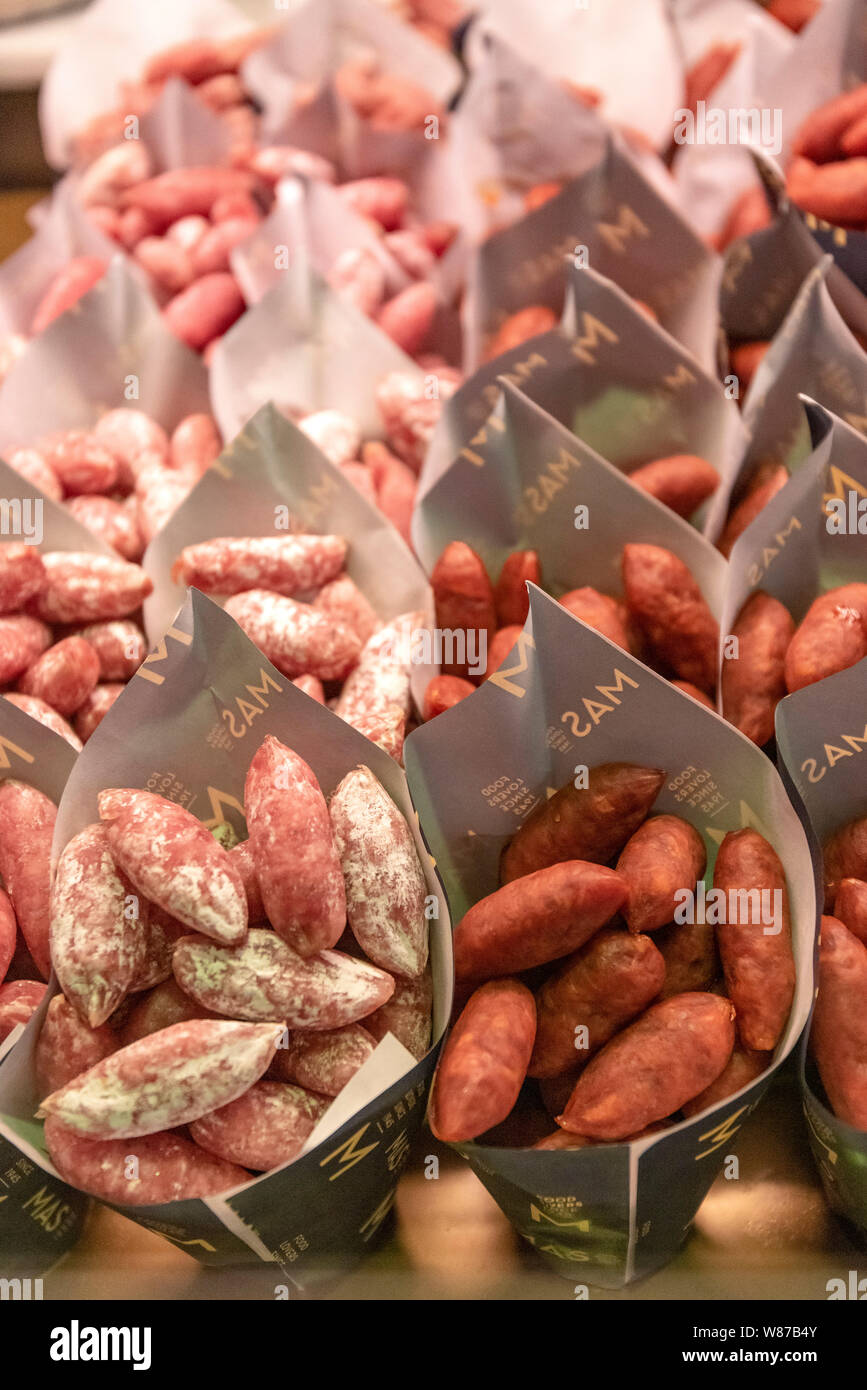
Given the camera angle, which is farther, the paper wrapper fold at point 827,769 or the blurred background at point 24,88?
the blurred background at point 24,88

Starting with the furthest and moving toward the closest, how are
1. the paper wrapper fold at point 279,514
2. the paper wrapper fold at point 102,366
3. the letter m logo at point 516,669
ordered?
the paper wrapper fold at point 102,366
the paper wrapper fold at point 279,514
the letter m logo at point 516,669

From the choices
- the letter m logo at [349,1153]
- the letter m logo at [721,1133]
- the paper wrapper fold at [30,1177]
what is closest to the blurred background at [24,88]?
the paper wrapper fold at [30,1177]

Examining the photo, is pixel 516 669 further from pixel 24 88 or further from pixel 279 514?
pixel 24 88

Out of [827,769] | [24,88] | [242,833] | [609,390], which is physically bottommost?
[242,833]

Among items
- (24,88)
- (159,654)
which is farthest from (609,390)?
(24,88)

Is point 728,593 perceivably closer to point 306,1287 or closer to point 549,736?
point 549,736

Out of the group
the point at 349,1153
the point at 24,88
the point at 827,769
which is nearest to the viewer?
the point at 349,1153

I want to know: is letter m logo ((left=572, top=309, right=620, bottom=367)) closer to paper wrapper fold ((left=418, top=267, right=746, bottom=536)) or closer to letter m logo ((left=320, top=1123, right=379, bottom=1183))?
paper wrapper fold ((left=418, top=267, right=746, bottom=536))

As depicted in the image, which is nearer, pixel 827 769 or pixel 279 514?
pixel 827 769

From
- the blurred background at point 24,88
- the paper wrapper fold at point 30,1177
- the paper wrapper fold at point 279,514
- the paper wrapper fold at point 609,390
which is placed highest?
the blurred background at point 24,88

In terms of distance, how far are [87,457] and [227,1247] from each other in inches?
35.4

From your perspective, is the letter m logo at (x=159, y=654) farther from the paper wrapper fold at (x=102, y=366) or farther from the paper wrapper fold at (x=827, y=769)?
the paper wrapper fold at (x=102, y=366)

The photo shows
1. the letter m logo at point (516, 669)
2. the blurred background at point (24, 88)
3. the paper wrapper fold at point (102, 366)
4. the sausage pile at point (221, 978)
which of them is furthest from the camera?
the blurred background at point (24, 88)
